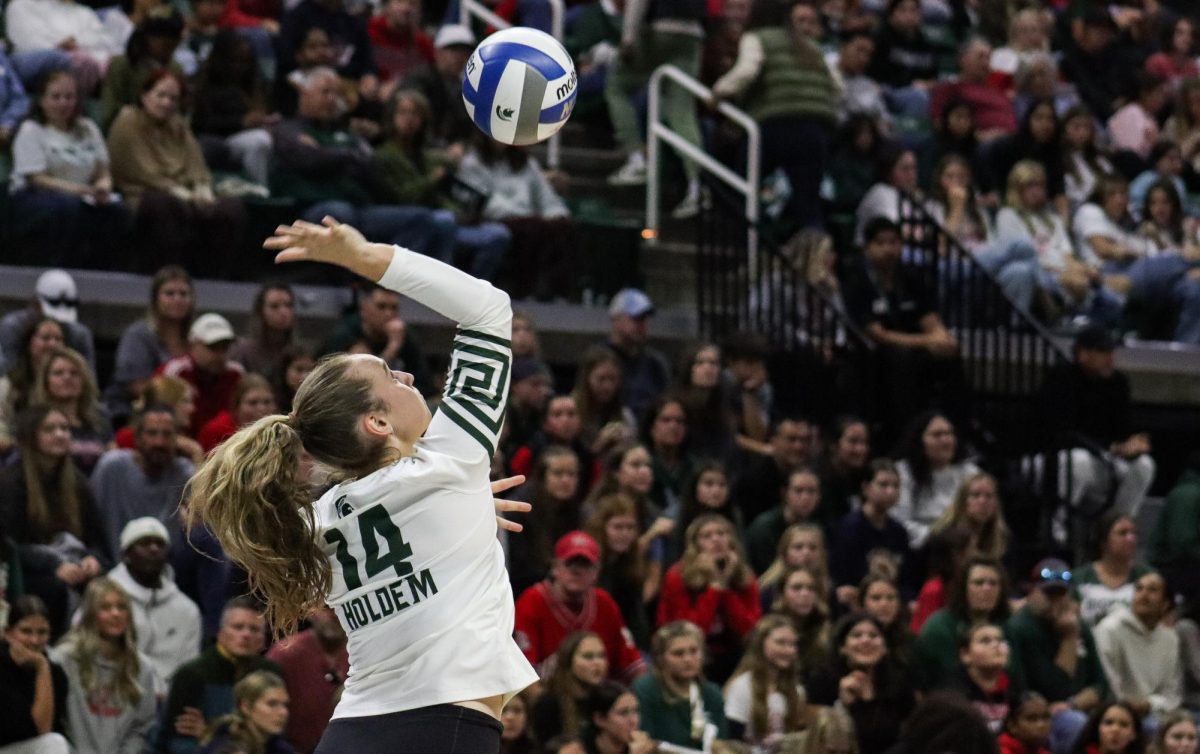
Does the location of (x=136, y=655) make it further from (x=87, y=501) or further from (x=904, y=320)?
(x=904, y=320)

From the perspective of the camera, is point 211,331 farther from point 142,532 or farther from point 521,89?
point 521,89

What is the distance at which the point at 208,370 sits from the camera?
1220 cm

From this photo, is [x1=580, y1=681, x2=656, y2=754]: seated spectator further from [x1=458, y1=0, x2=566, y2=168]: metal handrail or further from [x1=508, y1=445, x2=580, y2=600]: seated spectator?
[x1=458, y1=0, x2=566, y2=168]: metal handrail

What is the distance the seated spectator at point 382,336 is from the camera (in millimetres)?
12750

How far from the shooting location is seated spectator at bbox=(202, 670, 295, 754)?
31.8ft

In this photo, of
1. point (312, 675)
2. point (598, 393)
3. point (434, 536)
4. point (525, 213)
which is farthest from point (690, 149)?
point (434, 536)

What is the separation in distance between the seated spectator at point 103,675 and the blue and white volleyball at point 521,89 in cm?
367

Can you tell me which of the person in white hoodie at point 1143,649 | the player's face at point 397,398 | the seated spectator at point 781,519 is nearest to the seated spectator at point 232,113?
the seated spectator at point 781,519

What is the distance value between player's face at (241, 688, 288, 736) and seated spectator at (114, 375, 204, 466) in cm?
216

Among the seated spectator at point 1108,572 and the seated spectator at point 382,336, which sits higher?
the seated spectator at point 382,336

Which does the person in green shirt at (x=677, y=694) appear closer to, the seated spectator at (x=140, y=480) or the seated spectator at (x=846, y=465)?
the seated spectator at (x=140, y=480)

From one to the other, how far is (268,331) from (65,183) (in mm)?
1608

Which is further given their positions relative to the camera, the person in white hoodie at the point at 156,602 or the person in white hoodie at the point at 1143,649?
the person in white hoodie at the point at 1143,649

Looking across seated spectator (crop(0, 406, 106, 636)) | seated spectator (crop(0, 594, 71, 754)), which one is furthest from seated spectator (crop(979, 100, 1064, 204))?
seated spectator (crop(0, 594, 71, 754))
